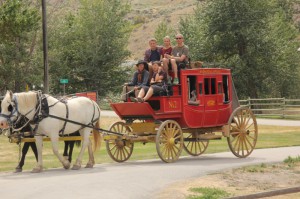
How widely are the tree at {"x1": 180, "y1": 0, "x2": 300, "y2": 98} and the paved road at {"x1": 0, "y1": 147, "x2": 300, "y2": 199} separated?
34.0m

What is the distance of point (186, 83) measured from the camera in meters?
18.5

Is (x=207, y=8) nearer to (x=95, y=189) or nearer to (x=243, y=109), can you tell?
(x=243, y=109)

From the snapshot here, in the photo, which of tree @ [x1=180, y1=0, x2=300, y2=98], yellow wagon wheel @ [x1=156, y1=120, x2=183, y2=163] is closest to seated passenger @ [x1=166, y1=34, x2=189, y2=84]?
yellow wagon wheel @ [x1=156, y1=120, x2=183, y2=163]

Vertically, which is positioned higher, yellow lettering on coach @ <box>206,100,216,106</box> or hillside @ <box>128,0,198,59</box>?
hillside @ <box>128,0,198,59</box>

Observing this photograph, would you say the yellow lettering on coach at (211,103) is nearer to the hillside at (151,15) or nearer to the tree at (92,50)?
the tree at (92,50)

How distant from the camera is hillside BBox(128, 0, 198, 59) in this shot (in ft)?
441

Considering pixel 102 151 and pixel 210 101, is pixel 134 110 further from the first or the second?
pixel 102 151

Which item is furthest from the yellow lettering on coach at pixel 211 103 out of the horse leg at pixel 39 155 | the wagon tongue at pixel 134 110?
the horse leg at pixel 39 155

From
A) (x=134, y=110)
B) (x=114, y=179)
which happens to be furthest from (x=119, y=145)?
(x=114, y=179)

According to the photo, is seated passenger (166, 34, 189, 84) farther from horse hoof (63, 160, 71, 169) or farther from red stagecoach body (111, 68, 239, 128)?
horse hoof (63, 160, 71, 169)

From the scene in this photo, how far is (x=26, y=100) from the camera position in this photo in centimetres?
1605

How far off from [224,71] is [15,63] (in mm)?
40579

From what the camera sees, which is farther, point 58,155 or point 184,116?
point 184,116

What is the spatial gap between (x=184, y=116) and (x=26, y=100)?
448 centimetres
